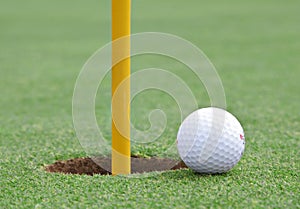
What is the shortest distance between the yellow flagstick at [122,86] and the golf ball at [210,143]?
36cm

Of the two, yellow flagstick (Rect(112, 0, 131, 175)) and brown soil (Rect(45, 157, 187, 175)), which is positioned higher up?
yellow flagstick (Rect(112, 0, 131, 175))

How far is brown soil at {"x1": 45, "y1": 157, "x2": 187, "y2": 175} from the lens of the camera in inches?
157

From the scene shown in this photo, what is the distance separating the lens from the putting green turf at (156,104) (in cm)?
324

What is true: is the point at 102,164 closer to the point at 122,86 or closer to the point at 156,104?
the point at 122,86

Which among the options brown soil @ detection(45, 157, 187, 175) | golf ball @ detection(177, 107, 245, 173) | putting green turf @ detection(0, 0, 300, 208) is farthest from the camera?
brown soil @ detection(45, 157, 187, 175)

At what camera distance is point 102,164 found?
4.11 metres

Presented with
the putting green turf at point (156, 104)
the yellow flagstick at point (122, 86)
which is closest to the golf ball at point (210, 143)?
the putting green turf at point (156, 104)

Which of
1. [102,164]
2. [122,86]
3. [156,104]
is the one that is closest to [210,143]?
[122,86]

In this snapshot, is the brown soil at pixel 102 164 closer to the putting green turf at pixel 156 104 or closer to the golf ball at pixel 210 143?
the putting green turf at pixel 156 104

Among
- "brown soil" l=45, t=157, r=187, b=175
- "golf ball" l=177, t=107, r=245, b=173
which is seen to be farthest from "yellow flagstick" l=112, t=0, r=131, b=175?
"golf ball" l=177, t=107, r=245, b=173

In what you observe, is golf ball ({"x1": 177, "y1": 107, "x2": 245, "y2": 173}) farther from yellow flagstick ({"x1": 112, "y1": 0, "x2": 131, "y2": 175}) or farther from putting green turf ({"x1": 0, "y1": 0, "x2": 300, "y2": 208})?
yellow flagstick ({"x1": 112, "y1": 0, "x2": 131, "y2": 175})

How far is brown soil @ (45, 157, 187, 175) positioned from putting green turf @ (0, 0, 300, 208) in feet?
0.44

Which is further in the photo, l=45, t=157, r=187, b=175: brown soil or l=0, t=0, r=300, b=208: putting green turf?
l=45, t=157, r=187, b=175: brown soil

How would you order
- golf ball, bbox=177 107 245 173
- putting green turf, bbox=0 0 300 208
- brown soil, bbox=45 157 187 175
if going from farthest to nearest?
brown soil, bbox=45 157 187 175 → golf ball, bbox=177 107 245 173 → putting green turf, bbox=0 0 300 208
